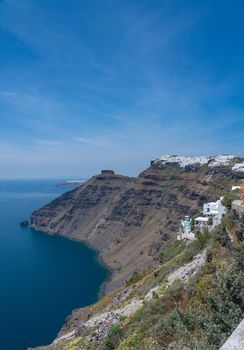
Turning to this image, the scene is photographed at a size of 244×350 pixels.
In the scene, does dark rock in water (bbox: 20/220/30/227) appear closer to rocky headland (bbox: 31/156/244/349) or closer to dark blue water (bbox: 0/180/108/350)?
rocky headland (bbox: 31/156/244/349)

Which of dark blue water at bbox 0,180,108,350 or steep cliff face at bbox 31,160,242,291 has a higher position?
steep cliff face at bbox 31,160,242,291

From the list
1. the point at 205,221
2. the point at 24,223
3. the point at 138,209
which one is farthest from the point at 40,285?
the point at 24,223

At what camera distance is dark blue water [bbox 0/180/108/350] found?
6706cm

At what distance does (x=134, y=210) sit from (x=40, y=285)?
211ft

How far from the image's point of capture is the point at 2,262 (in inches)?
4564

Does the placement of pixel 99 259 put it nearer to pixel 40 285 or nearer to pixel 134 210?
pixel 134 210

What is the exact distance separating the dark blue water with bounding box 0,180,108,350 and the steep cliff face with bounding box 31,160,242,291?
7.76 m

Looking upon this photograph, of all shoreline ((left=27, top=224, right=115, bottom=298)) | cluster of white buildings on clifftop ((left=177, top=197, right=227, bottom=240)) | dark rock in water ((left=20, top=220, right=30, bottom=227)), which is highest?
cluster of white buildings on clifftop ((left=177, top=197, right=227, bottom=240))

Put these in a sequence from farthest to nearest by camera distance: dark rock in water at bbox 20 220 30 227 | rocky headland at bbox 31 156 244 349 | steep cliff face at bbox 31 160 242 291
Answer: dark rock in water at bbox 20 220 30 227, steep cliff face at bbox 31 160 242 291, rocky headland at bbox 31 156 244 349

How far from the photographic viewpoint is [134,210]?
498ft

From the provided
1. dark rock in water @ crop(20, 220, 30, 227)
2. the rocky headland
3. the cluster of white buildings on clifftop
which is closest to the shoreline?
the rocky headland

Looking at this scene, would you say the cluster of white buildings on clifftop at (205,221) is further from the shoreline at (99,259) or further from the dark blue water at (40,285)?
the shoreline at (99,259)

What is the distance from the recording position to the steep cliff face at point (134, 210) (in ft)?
371

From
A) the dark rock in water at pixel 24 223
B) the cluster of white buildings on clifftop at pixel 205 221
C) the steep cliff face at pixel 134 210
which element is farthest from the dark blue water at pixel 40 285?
the dark rock in water at pixel 24 223
